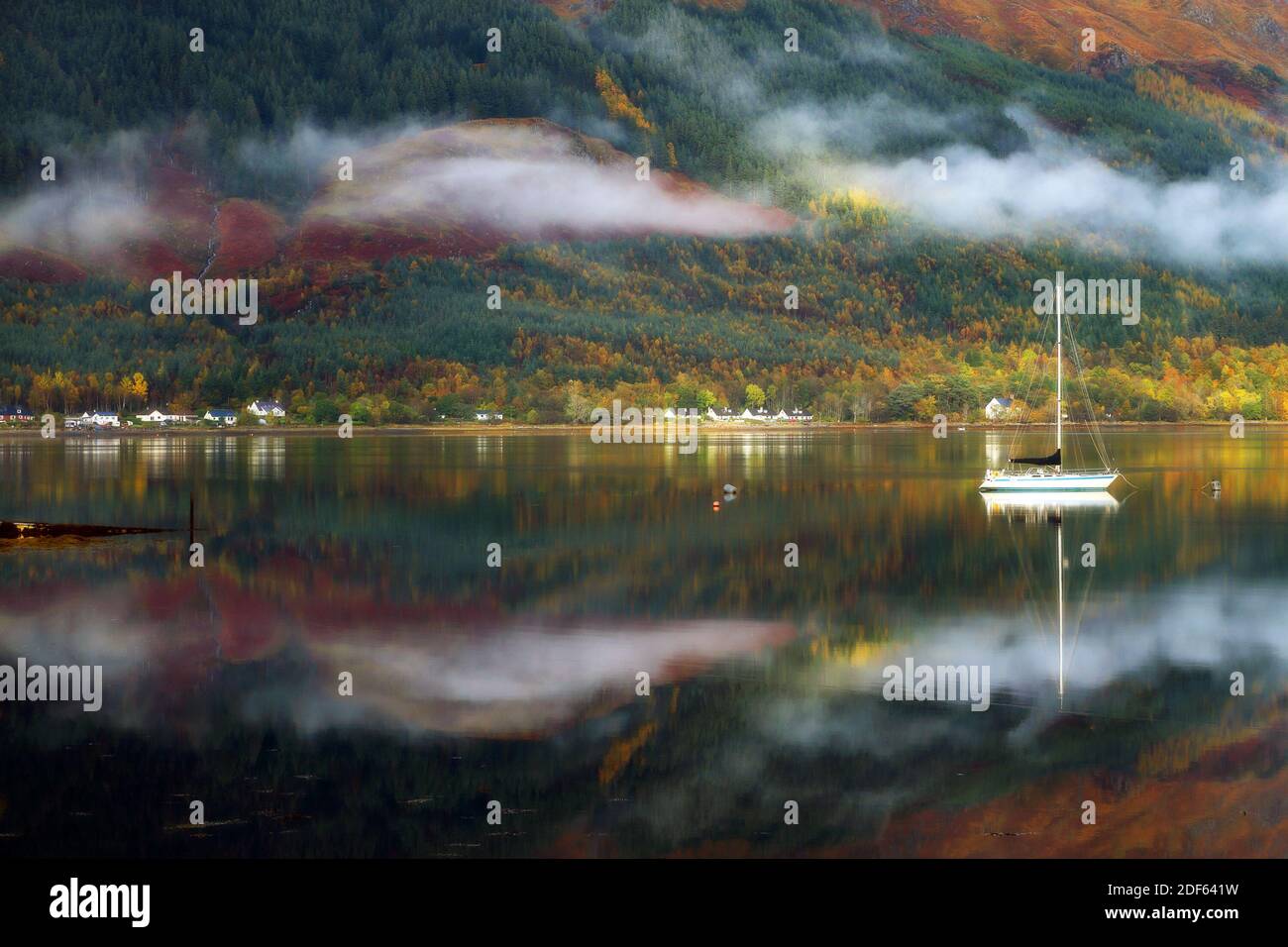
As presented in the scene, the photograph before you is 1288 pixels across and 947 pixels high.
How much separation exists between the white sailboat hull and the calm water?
10.4m

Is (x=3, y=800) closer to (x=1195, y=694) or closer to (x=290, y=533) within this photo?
(x=1195, y=694)

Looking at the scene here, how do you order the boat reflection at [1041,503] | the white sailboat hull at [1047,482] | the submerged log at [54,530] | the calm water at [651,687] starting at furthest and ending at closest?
the white sailboat hull at [1047,482] < the boat reflection at [1041,503] < the submerged log at [54,530] < the calm water at [651,687]

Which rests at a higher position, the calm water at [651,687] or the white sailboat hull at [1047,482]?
the white sailboat hull at [1047,482]

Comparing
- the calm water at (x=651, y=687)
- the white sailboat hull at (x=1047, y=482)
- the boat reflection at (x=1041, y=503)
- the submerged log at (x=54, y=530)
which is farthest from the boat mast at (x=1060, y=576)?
the submerged log at (x=54, y=530)

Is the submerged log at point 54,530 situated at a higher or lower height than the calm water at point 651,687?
higher

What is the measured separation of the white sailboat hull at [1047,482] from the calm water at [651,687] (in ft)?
34.0

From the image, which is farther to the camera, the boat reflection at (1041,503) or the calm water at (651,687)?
the boat reflection at (1041,503)

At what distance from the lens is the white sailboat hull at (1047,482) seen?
200 feet

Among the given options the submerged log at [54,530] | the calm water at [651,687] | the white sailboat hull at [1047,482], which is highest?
the white sailboat hull at [1047,482]

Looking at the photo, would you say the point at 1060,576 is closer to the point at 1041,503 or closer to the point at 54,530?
the point at 1041,503

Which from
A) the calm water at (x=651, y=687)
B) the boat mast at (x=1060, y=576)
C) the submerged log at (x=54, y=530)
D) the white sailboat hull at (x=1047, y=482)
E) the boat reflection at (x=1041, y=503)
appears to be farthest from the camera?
the white sailboat hull at (x=1047, y=482)

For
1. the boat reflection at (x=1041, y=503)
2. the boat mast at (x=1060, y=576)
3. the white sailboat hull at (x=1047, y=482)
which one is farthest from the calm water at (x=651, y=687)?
the white sailboat hull at (x=1047, y=482)

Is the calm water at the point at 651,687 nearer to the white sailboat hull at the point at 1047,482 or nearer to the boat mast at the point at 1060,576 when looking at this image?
the boat mast at the point at 1060,576
